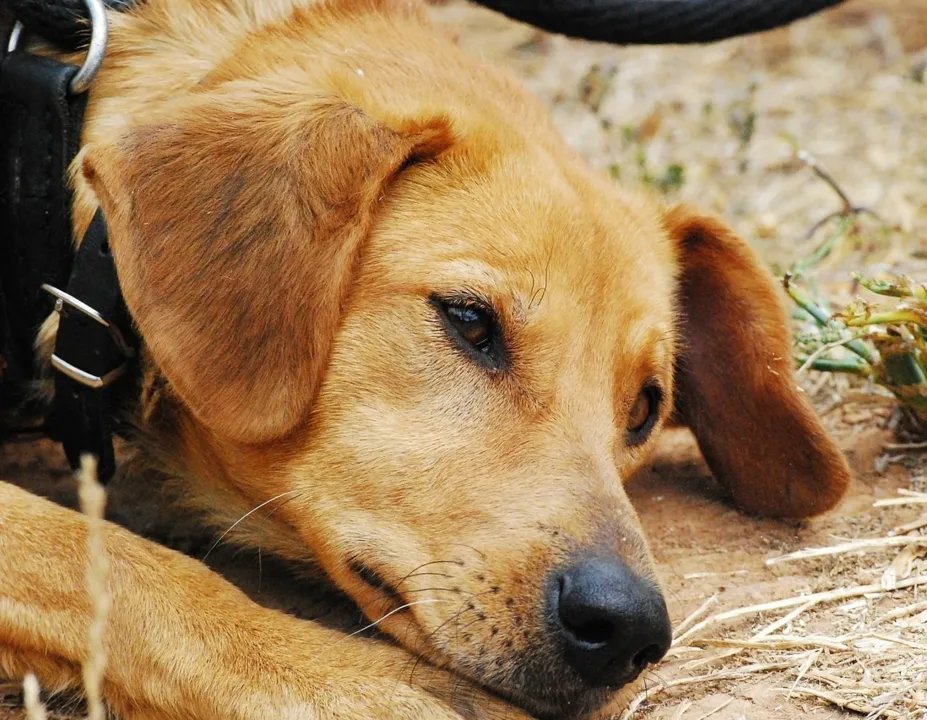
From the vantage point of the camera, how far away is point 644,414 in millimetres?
3467

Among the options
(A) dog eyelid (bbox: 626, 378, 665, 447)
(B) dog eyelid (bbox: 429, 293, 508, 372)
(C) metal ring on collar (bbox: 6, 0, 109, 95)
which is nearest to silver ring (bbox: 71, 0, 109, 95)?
(C) metal ring on collar (bbox: 6, 0, 109, 95)

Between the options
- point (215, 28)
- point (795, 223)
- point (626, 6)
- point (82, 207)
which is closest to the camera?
point (82, 207)

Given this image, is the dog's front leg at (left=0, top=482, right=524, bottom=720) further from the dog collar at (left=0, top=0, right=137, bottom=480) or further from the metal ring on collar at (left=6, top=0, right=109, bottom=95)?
the metal ring on collar at (left=6, top=0, right=109, bottom=95)

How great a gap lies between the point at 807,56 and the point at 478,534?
7.22 m

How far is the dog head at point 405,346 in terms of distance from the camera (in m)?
2.58

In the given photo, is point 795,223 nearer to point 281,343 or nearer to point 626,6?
point 626,6

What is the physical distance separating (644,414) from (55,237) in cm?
168

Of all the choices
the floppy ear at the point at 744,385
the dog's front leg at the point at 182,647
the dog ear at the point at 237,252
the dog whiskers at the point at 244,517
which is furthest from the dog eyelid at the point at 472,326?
the floppy ear at the point at 744,385

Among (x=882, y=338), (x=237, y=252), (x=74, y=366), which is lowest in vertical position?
(x=882, y=338)

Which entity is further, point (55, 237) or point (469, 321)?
point (55, 237)

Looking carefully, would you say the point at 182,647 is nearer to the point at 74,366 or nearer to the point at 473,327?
the point at 74,366

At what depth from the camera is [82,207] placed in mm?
3064

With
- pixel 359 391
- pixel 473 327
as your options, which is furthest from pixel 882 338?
pixel 359 391

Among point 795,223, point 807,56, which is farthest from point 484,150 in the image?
point 807,56
